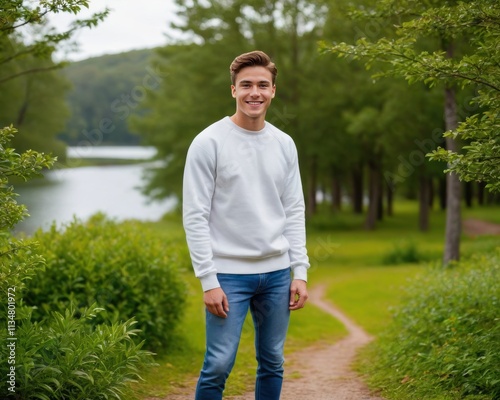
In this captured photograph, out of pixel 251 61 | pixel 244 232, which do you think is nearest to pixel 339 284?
pixel 244 232

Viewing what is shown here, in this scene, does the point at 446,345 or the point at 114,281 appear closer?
the point at 446,345

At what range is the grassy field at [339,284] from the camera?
7.02 meters

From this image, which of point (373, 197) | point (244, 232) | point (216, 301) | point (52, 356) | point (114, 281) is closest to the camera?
point (216, 301)

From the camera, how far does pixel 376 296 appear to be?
49.3 ft

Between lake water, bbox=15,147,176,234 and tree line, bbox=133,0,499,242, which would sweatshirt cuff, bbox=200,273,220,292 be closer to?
lake water, bbox=15,147,176,234

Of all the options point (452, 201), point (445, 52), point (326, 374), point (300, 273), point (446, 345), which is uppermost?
point (445, 52)

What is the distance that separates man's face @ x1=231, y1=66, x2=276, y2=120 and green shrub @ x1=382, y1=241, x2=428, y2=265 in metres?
19.0

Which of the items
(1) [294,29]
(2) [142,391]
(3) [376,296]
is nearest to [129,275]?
(2) [142,391]

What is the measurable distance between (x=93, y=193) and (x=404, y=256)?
26.9 meters

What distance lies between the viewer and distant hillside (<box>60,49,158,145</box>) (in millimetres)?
50031

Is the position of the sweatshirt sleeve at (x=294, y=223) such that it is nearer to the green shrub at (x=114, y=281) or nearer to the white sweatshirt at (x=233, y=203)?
the white sweatshirt at (x=233, y=203)

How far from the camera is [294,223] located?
13.1ft

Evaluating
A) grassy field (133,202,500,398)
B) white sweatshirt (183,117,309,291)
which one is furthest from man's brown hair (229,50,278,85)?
grassy field (133,202,500,398)

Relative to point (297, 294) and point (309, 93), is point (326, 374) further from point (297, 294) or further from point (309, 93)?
point (309, 93)
